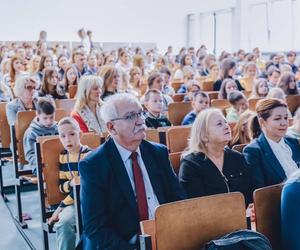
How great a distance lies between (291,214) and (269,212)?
124mm

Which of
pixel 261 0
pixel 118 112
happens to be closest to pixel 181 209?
pixel 118 112

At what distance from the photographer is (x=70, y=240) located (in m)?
2.67

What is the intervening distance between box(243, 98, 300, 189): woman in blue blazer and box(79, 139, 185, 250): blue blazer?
0.99m

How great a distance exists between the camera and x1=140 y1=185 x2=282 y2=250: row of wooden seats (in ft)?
5.66

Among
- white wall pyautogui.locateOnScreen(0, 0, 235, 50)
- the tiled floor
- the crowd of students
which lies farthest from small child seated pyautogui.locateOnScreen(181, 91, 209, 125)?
white wall pyautogui.locateOnScreen(0, 0, 235, 50)

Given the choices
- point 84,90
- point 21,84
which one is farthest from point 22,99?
point 84,90

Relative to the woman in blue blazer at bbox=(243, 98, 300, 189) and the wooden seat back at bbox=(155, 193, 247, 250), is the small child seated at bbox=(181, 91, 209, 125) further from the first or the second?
the wooden seat back at bbox=(155, 193, 247, 250)

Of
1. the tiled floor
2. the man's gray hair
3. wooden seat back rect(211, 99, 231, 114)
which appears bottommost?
the tiled floor

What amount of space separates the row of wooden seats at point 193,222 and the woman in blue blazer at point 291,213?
8.2 inches

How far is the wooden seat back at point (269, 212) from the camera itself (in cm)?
203

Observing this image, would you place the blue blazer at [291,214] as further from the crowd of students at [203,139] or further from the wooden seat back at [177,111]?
the wooden seat back at [177,111]

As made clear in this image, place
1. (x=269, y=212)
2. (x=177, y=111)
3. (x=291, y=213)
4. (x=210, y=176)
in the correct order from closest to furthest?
(x=291, y=213)
(x=269, y=212)
(x=210, y=176)
(x=177, y=111)

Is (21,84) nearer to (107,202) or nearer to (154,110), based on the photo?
(154,110)

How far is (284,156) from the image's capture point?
294 cm
